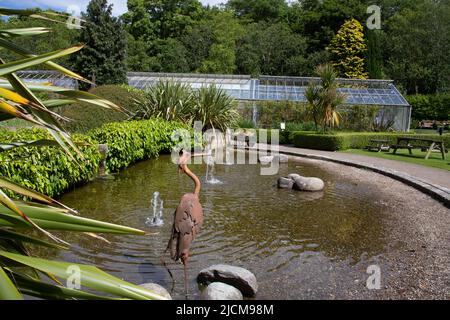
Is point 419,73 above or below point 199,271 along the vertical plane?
above

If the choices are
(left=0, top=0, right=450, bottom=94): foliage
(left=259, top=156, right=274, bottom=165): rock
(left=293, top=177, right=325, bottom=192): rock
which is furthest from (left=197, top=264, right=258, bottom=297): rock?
(left=0, top=0, right=450, bottom=94): foliage

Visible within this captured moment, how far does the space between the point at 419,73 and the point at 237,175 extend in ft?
109

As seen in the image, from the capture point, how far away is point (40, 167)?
596 cm

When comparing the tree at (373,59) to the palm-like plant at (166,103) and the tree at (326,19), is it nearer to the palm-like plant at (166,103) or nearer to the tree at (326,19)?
the tree at (326,19)

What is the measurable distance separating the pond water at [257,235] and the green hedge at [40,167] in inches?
15.7

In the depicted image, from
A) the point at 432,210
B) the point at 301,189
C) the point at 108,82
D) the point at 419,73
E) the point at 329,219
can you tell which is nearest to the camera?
the point at 329,219

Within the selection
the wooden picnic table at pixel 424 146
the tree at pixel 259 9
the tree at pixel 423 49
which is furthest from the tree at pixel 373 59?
the wooden picnic table at pixel 424 146

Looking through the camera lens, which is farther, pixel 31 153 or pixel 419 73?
pixel 419 73

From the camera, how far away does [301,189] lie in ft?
28.5

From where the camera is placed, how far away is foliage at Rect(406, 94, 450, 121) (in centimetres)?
3278

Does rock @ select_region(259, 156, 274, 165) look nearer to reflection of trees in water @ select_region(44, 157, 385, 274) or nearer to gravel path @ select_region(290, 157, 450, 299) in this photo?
reflection of trees in water @ select_region(44, 157, 385, 274)

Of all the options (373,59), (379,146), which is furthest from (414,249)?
(373,59)
